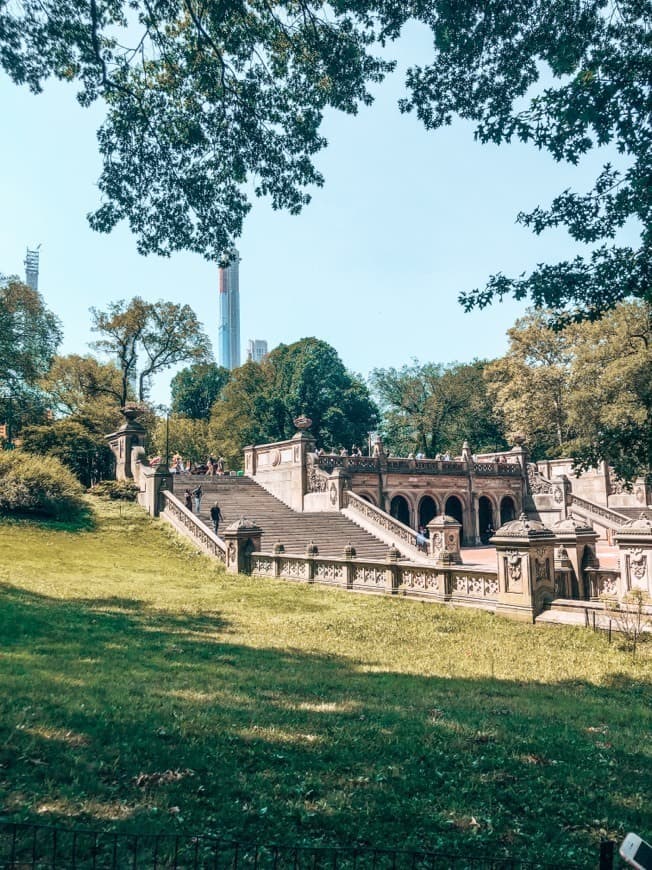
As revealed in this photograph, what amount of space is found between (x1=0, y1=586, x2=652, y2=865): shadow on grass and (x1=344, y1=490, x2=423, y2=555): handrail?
1566 cm

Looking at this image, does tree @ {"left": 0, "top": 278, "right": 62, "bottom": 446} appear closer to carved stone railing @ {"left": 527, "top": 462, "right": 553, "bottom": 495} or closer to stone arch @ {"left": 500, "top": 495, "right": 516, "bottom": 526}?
stone arch @ {"left": 500, "top": 495, "right": 516, "bottom": 526}

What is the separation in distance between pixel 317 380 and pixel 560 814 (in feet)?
165

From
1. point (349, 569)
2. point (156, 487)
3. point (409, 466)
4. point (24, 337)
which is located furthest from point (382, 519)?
point (24, 337)

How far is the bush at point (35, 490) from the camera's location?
23.9m

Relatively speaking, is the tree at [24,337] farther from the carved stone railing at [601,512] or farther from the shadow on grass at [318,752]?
the carved stone railing at [601,512]

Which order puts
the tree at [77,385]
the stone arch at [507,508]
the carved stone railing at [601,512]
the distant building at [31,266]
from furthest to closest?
the distant building at [31,266] → the tree at [77,385] → the stone arch at [507,508] → the carved stone railing at [601,512]

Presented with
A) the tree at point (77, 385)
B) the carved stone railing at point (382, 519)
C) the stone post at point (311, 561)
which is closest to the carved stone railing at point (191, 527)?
the stone post at point (311, 561)

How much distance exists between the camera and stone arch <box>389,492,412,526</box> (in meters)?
34.5

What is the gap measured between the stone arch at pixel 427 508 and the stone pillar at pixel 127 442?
53.9 feet

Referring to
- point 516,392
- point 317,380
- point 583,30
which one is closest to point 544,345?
point 516,392

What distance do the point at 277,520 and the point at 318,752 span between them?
21863mm

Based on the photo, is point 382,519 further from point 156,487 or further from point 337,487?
point 156,487

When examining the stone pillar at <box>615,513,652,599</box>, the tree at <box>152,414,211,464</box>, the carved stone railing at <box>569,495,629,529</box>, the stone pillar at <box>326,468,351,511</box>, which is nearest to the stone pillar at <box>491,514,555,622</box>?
the stone pillar at <box>615,513,652,599</box>

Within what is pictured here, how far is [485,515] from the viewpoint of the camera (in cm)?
3944
